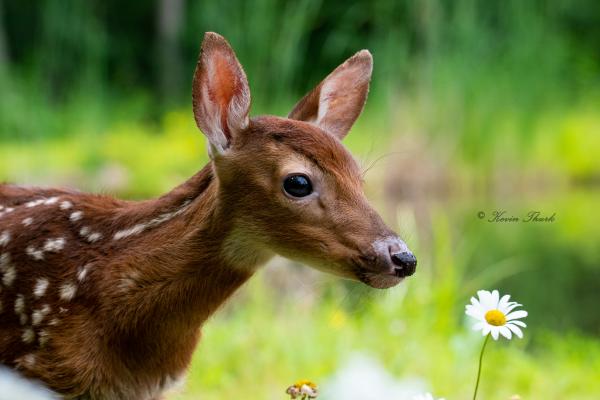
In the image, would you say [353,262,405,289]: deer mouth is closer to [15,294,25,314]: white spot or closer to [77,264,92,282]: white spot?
[77,264,92,282]: white spot

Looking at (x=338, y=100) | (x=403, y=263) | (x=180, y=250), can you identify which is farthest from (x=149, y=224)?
(x=403, y=263)

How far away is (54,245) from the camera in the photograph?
2.97 metres

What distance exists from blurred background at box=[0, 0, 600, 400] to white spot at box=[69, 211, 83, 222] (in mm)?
521

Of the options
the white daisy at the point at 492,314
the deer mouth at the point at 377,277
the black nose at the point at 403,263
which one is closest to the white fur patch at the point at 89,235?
the deer mouth at the point at 377,277

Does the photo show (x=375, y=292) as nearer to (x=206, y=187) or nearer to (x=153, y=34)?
(x=206, y=187)

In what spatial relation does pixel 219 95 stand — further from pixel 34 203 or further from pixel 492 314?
pixel 492 314

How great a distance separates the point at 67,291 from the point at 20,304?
0.14 m

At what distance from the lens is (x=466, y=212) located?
1073cm

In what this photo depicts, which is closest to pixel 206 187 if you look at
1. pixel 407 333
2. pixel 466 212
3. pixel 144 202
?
pixel 144 202

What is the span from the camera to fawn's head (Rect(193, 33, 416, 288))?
2633mm

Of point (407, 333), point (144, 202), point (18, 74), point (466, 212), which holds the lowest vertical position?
point (144, 202)

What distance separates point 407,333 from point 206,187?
2.59 metres

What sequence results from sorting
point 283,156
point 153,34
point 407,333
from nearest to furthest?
1. point 283,156
2. point 407,333
3. point 153,34

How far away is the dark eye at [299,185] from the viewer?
2.72m
